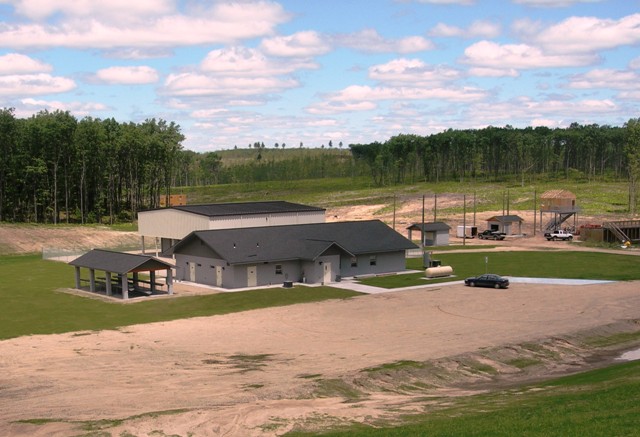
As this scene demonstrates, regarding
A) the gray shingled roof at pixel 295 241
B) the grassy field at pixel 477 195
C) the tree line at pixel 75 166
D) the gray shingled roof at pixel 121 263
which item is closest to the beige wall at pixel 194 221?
the gray shingled roof at pixel 295 241

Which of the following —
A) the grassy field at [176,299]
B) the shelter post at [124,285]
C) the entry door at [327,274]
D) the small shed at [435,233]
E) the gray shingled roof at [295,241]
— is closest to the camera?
the grassy field at [176,299]

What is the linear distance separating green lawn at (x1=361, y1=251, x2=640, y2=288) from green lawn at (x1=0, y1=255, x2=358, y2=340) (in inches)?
352

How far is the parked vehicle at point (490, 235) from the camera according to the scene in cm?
9600

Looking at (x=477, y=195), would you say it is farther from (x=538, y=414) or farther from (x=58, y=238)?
(x=538, y=414)

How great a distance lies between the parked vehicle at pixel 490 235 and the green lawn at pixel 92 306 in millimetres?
42946

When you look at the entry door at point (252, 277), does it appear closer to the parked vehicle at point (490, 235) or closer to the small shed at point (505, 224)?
the parked vehicle at point (490, 235)

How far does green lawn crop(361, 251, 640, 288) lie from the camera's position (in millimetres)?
63000

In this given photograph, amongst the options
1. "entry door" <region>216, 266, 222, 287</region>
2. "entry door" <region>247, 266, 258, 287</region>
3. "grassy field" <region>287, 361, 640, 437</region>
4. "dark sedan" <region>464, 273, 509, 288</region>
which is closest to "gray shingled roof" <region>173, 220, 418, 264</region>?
"entry door" <region>247, 266, 258, 287</region>

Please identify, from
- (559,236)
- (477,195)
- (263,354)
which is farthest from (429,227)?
(477,195)

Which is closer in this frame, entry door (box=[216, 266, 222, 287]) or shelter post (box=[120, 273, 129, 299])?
shelter post (box=[120, 273, 129, 299])

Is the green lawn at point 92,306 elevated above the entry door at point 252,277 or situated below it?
below

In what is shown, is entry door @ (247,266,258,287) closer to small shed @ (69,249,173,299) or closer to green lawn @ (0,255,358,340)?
green lawn @ (0,255,358,340)

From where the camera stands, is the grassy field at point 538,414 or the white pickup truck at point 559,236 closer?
the grassy field at point 538,414

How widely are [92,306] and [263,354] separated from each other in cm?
1818
